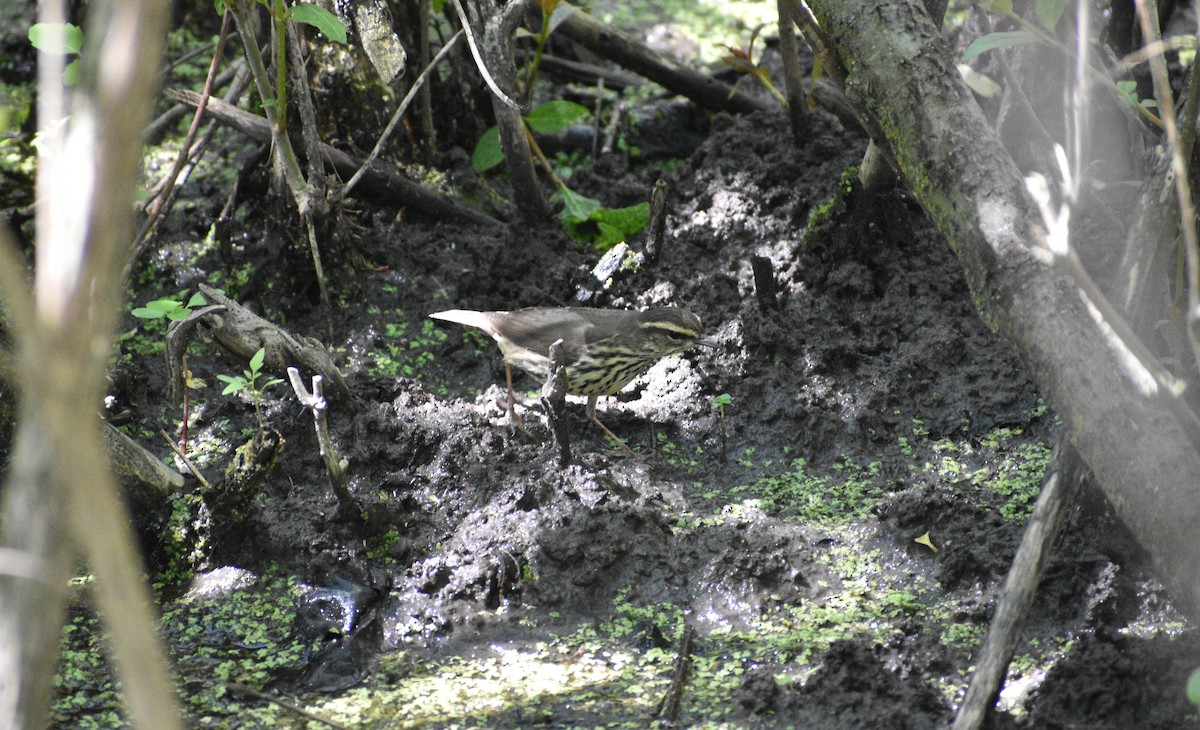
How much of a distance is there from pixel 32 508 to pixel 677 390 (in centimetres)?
378

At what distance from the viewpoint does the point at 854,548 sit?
3842 mm

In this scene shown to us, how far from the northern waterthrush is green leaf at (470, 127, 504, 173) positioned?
3.95 feet

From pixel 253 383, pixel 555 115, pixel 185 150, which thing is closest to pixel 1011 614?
pixel 253 383

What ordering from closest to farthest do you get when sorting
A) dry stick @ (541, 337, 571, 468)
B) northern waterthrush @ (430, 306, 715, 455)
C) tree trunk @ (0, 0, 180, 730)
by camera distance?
tree trunk @ (0, 0, 180, 730)
dry stick @ (541, 337, 571, 468)
northern waterthrush @ (430, 306, 715, 455)

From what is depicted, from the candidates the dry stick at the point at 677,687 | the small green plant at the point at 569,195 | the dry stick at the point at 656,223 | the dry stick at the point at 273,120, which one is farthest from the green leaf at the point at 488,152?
the dry stick at the point at 677,687

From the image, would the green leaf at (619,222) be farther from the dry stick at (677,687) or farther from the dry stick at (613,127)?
the dry stick at (677,687)

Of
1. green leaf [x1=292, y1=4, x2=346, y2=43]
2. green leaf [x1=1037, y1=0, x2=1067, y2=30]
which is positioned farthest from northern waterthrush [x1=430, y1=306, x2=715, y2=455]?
green leaf [x1=1037, y1=0, x2=1067, y2=30]

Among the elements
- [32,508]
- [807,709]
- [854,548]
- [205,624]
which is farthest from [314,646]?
[32,508]

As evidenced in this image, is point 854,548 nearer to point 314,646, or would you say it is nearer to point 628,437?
point 628,437

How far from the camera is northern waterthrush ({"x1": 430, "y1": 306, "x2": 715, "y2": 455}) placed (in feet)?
15.0

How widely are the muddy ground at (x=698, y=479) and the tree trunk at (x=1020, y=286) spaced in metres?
0.59

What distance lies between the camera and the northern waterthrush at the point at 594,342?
15.0 ft

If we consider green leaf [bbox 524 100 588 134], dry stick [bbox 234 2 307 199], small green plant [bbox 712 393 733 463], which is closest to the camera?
dry stick [bbox 234 2 307 199]

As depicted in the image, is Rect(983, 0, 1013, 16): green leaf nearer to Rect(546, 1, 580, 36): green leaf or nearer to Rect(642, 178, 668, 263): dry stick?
Rect(642, 178, 668, 263): dry stick
